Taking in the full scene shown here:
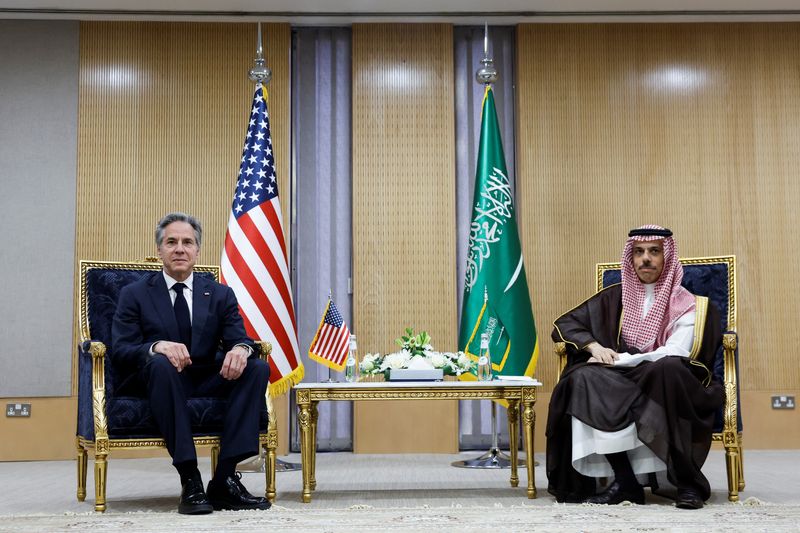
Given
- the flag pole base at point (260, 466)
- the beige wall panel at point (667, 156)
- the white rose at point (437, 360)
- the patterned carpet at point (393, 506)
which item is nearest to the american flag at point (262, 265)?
the flag pole base at point (260, 466)

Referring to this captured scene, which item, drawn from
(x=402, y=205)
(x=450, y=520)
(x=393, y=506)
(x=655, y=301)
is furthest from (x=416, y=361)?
(x=402, y=205)

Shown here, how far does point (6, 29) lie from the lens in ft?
21.1

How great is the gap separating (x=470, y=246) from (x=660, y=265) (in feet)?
6.00

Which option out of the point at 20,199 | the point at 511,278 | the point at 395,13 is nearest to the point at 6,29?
the point at 20,199

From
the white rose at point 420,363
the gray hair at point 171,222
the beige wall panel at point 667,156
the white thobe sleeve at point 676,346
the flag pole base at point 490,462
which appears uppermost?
the beige wall panel at point 667,156

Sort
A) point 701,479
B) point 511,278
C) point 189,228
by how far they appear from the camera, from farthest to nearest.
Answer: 1. point 511,278
2. point 189,228
3. point 701,479

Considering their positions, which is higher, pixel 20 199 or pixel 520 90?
pixel 520 90

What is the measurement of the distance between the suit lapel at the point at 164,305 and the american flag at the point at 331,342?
725 millimetres

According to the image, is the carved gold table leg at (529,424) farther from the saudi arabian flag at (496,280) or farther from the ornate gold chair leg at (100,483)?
the ornate gold chair leg at (100,483)

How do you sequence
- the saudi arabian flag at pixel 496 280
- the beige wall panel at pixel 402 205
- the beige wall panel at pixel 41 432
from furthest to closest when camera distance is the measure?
the beige wall panel at pixel 402 205
the beige wall panel at pixel 41 432
the saudi arabian flag at pixel 496 280

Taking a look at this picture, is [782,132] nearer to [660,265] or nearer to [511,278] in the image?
[511,278]

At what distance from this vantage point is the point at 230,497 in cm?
352

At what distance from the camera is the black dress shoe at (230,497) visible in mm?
3502

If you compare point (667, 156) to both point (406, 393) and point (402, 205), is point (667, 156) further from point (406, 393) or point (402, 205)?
point (406, 393)
